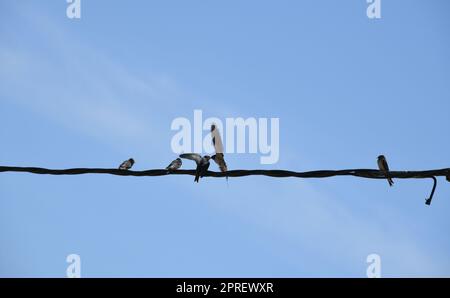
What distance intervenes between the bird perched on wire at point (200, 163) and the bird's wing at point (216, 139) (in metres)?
2.80

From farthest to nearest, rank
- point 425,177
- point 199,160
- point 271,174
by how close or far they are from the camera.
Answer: point 199,160, point 271,174, point 425,177

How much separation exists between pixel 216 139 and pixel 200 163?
11.4 feet

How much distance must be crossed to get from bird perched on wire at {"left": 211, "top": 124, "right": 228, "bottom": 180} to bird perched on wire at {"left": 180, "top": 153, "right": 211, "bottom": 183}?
162cm

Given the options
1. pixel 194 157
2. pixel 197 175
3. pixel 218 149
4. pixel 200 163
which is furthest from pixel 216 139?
pixel 197 175

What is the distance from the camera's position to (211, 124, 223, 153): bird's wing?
27.6ft

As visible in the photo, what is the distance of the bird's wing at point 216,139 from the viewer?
27.6ft

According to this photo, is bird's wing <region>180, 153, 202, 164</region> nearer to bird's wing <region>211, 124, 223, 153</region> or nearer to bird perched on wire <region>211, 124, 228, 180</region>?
bird perched on wire <region>211, 124, 228, 180</region>

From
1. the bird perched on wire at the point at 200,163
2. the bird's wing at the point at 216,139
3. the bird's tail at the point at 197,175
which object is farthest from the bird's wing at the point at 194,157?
the bird's wing at the point at 216,139

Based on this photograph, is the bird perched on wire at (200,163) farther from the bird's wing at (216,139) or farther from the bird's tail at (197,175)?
the bird's wing at (216,139)
